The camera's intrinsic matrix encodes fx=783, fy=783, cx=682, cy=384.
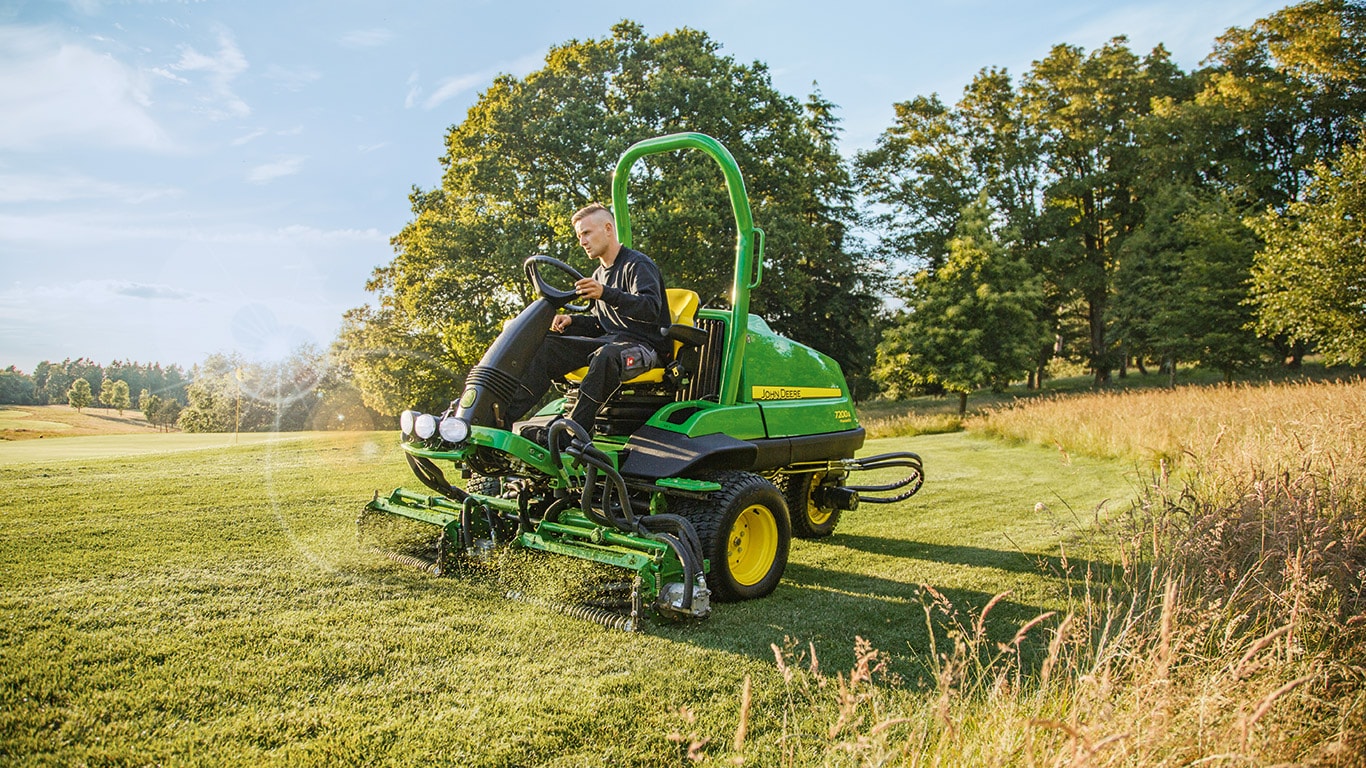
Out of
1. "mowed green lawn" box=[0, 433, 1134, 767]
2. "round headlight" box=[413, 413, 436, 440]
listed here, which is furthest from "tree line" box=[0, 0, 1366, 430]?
"round headlight" box=[413, 413, 436, 440]

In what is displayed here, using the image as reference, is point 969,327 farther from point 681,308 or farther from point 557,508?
point 557,508

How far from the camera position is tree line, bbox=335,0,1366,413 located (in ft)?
62.8

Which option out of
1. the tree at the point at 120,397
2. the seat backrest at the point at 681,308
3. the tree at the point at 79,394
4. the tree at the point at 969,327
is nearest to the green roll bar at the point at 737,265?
the seat backrest at the point at 681,308

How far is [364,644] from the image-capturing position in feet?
10.7

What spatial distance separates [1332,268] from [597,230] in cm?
2070

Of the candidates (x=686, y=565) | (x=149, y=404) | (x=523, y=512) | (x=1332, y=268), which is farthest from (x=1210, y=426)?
(x=149, y=404)

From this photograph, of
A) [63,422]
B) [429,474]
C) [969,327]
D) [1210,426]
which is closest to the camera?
[429,474]

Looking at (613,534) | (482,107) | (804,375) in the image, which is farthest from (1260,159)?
(613,534)

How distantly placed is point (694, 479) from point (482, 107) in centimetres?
2015

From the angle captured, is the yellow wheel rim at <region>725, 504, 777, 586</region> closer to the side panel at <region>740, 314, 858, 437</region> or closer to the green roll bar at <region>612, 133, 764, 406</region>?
the side panel at <region>740, 314, 858, 437</region>

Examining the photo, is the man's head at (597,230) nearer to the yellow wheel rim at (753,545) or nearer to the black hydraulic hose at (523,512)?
the black hydraulic hose at (523,512)

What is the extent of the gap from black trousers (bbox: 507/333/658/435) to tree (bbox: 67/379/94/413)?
1085cm

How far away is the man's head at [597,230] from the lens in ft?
15.1

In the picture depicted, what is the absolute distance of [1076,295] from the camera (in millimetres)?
33781
